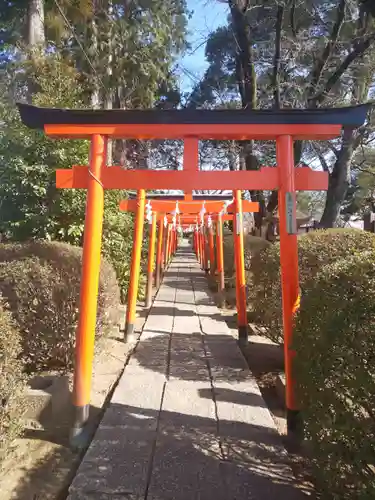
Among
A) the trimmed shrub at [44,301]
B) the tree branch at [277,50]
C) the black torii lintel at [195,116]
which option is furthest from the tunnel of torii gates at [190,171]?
the tree branch at [277,50]

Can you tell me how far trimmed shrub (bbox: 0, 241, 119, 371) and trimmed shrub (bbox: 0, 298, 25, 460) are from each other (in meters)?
1.24

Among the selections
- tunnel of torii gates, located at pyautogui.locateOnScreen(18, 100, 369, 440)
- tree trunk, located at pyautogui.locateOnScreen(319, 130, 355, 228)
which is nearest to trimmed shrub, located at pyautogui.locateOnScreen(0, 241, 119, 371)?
tunnel of torii gates, located at pyautogui.locateOnScreen(18, 100, 369, 440)

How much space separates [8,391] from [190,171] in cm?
191

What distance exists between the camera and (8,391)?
243cm

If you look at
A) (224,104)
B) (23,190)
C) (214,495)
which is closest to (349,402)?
(214,495)

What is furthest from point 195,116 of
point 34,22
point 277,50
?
point 34,22

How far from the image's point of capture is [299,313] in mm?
2680

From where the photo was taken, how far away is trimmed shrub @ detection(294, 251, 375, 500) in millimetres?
1759

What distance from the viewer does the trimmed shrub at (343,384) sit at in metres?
1.76

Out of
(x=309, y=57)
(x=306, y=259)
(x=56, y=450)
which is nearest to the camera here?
(x=56, y=450)

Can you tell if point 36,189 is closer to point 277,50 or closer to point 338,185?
point 277,50

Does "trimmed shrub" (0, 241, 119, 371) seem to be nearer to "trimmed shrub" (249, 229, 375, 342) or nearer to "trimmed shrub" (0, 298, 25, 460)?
"trimmed shrub" (0, 298, 25, 460)

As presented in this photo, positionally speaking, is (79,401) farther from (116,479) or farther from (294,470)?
(294,470)

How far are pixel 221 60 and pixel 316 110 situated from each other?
12676 mm
